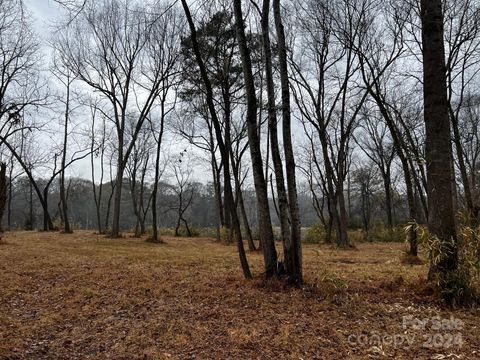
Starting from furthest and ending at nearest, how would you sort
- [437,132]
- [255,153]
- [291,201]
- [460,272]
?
[255,153] → [291,201] → [437,132] → [460,272]

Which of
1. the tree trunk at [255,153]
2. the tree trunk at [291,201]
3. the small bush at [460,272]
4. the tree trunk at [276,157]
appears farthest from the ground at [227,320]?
the tree trunk at [276,157]

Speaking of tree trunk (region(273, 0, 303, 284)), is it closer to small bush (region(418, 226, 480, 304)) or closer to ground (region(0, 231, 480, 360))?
ground (region(0, 231, 480, 360))

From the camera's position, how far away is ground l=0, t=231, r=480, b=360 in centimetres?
313

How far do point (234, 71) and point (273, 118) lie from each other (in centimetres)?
956

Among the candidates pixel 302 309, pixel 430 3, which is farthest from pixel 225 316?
pixel 430 3

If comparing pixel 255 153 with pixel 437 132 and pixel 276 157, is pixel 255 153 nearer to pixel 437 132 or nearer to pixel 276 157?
pixel 276 157

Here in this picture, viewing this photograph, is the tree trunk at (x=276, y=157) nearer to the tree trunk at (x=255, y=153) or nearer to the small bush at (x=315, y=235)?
the tree trunk at (x=255, y=153)

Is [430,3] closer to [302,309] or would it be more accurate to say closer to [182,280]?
[302,309]

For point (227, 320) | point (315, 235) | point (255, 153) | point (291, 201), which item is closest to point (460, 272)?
point (291, 201)

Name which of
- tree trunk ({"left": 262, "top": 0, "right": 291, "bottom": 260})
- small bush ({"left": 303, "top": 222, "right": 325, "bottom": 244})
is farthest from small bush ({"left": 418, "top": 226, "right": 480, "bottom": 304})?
small bush ({"left": 303, "top": 222, "right": 325, "bottom": 244})

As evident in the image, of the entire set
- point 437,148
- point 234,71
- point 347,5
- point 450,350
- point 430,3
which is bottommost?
point 450,350

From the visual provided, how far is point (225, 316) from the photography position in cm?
399

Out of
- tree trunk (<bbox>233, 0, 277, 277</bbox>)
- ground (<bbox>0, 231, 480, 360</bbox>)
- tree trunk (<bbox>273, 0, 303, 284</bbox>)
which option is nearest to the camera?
ground (<bbox>0, 231, 480, 360</bbox>)

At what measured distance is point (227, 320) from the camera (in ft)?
12.6
